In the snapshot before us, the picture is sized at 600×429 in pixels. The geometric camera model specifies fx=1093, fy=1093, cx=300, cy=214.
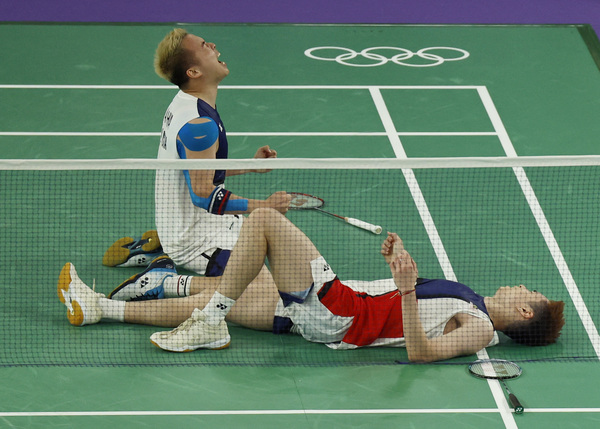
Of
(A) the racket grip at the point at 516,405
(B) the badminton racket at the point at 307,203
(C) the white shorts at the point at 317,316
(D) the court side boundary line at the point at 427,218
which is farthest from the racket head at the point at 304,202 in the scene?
(A) the racket grip at the point at 516,405

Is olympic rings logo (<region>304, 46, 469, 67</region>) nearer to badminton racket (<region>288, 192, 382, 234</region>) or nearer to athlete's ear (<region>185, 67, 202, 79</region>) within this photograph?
badminton racket (<region>288, 192, 382, 234</region>)

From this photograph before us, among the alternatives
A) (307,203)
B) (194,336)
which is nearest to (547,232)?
(307,203)

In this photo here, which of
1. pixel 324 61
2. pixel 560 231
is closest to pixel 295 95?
pixel 324 61

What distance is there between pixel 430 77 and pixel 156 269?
5.51 m

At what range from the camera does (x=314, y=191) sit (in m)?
10.1

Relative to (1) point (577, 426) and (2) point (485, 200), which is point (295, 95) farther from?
(1) point (577, 426)

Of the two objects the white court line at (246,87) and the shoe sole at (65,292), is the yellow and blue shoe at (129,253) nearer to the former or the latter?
the shoe sole at (65,292)

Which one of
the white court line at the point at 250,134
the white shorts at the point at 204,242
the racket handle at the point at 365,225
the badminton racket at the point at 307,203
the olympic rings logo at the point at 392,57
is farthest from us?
the olympic rings logo at the point at 392,57

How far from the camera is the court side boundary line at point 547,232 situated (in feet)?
26.7

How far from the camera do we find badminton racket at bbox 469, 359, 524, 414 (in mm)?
7391

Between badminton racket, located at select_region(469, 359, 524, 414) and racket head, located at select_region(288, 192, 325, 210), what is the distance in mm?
2700

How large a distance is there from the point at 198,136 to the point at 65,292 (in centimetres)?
149

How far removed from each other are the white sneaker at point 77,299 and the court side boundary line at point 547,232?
3.60 metres

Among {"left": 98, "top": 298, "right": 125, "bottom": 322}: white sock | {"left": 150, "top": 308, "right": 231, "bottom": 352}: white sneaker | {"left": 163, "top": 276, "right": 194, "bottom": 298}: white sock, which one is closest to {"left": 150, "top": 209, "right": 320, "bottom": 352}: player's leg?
{"left": 150, "top": 308, "right": 231, "bottom": 352}: white sneaker
